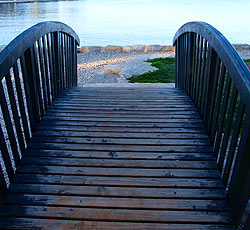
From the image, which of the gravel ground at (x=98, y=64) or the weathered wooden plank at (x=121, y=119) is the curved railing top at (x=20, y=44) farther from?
the gravel ground at (x=98, y=64)

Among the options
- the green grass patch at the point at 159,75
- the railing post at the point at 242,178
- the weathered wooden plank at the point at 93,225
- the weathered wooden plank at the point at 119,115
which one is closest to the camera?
the railing post at the point at 242,178

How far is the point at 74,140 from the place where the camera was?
297 centimetres

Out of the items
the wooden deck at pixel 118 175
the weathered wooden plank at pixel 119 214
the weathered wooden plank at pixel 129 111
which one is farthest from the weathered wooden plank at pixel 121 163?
the weathered wooden plank at pixel 129 111

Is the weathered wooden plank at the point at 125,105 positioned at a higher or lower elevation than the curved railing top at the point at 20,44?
lower

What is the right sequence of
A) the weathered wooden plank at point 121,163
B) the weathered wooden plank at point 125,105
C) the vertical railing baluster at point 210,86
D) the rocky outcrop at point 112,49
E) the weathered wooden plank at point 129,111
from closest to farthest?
the weathered wooden plank at point 121,163 → the vertical railing baluster at point 210,86 → the weathered wooden plank at point 129,111 → the weathered wooden plank at point 125,105 → the rocky outcrop at point 112,49

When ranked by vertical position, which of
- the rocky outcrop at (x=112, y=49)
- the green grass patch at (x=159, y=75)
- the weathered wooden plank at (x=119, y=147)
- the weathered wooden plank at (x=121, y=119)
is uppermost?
the weathered wooden plank at (x=119, y=147)

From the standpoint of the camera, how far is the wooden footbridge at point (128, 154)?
2.08 meters

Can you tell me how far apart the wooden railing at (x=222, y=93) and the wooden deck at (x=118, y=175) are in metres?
0.14

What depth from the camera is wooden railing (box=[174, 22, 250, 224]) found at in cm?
197

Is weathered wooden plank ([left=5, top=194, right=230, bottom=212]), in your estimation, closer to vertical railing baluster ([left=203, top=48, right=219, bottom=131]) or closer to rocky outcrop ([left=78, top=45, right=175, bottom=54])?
vertical railing baluster ([left=203, top=48, right=219, bottom=131])

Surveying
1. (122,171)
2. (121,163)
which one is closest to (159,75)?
(121,163)

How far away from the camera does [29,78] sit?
3.09 metres

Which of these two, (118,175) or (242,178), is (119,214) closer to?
(118,175)

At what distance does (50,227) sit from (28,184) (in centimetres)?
49
